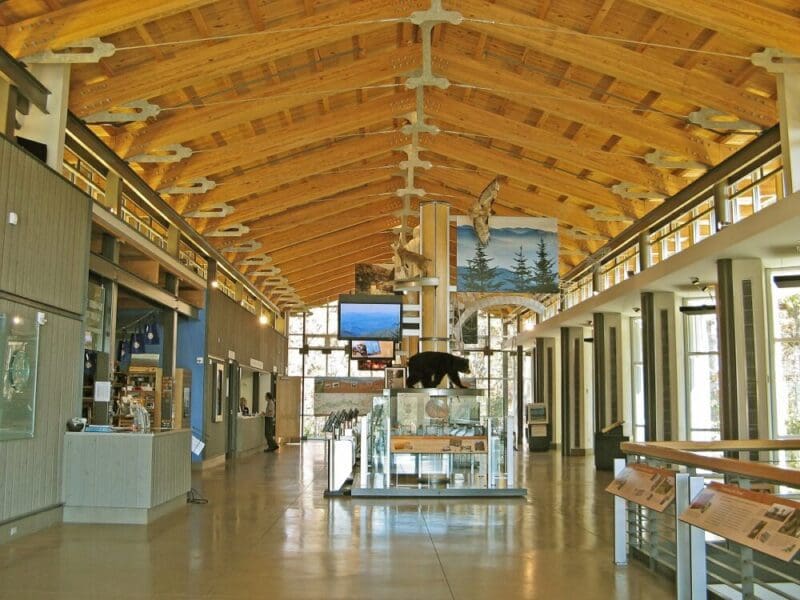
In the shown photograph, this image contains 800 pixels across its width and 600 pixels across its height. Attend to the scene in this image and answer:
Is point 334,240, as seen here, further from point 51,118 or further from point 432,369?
point 51,118

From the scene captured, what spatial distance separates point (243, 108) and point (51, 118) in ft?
10.6

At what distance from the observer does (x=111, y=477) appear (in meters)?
8.70

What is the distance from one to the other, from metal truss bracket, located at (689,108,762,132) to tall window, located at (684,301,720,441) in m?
7.40

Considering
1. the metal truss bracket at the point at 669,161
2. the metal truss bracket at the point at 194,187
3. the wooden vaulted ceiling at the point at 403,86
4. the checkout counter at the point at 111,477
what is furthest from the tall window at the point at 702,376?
the checkout counter at the point at 111,477

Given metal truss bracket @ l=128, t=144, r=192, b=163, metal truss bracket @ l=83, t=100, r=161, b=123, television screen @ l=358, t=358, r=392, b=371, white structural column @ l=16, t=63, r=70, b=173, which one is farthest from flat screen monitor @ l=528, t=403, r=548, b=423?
white structural column @ l=16, t=63, r=70, b=173

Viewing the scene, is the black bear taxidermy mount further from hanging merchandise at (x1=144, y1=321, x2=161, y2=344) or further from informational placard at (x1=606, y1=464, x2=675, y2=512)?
informational placard at (x1=606, y1=464, x2=675, y2=512)

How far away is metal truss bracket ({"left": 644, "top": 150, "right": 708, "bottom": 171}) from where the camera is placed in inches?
496

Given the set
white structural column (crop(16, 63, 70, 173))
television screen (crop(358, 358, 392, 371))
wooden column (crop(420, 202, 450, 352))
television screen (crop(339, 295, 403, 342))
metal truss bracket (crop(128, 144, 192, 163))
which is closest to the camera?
white structural column (crop(16, 63, 70, 173))

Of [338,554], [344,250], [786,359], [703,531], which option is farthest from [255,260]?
[703,531]

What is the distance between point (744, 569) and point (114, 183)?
32.0 ft

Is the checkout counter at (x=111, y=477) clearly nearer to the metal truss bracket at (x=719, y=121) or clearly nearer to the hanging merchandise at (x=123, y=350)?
the hanging merchandise at (x=123, y=350)

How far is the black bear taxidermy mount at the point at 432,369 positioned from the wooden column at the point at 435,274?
1.46 meters

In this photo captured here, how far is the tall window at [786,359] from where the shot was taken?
14305mm

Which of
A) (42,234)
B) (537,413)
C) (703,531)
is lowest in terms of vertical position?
(703,531)
